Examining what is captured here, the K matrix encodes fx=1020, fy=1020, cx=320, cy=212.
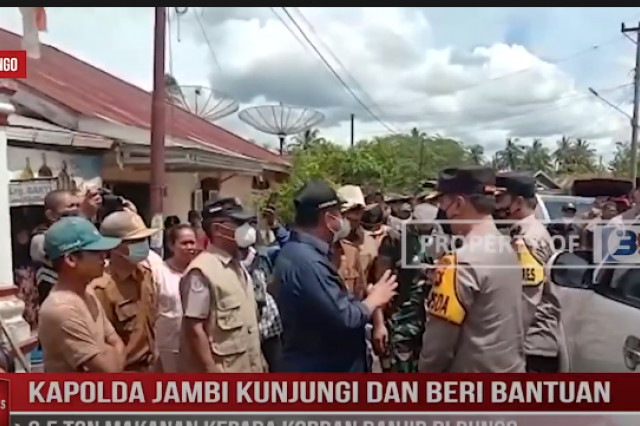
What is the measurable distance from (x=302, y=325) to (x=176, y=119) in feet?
2.66

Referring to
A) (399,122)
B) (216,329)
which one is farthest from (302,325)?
(399,122)

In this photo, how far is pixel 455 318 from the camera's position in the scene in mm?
3412

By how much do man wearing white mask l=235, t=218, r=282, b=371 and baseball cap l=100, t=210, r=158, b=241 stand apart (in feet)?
0.99

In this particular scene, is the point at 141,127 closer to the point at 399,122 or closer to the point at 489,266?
the point at 399,122

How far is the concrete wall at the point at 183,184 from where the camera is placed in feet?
11.1

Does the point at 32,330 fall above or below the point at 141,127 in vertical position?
below

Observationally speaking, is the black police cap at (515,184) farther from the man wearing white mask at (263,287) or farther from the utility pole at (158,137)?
the utility pole at (158,137)

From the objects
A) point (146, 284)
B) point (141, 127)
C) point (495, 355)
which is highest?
point (141, 127)

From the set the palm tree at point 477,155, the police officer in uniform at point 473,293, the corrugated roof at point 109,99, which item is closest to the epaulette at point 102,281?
the corrugated roof at point 109,99

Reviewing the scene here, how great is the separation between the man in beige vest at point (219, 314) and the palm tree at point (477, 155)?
2.70 feet

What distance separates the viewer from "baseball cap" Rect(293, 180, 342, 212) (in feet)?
11.1

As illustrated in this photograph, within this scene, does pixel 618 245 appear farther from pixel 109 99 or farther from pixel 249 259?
pixel 109 99

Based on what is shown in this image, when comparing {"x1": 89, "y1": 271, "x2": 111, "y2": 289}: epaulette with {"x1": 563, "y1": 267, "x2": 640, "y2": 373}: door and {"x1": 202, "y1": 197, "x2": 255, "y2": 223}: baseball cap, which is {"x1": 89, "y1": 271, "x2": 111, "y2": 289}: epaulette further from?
{"x1": 563, "y1": 267, "x2": 640, "y2": 373}: door

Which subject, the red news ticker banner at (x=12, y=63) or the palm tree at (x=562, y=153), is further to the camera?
the palm tree at (x=562, y=153)
